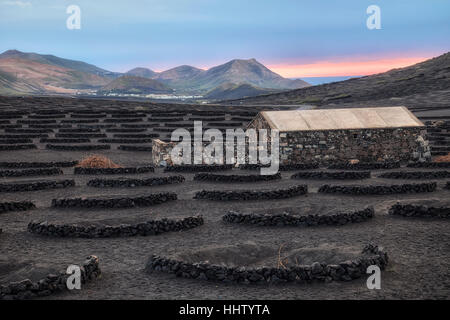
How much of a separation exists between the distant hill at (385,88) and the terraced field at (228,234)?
7801 centimetres

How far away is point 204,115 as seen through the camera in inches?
3329

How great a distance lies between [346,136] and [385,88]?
100 metres

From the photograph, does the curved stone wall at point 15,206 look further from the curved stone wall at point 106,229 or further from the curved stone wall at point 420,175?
the curved stone wall at point 420,175

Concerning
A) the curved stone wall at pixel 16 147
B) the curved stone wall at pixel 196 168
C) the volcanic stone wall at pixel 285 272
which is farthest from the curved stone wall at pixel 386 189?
the curved stone wall at pixel 16 147

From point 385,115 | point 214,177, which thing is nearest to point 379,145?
point 385,115

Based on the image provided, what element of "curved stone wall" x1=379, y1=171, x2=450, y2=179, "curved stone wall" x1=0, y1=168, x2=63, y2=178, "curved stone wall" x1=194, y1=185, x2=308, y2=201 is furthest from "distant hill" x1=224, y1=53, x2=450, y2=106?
"curved stone wall" x1=0, y1=168, x2=63, y2=178

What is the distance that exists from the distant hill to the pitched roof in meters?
64.7

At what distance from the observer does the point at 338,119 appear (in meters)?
38.4

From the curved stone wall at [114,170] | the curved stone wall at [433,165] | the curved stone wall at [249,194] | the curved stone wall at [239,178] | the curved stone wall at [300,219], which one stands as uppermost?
the curved stone wall at [433,165]

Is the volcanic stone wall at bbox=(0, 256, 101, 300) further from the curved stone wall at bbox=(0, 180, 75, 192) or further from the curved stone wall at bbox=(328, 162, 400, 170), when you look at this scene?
the curved stone wall at bbox=(328, 162, 400, 170)

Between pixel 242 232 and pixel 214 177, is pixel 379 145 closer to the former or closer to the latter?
pixel 214 177

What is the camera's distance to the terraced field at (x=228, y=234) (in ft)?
47.5

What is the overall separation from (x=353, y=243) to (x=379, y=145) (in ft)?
69.1

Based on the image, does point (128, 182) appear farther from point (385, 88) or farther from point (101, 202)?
point (385, 88)
